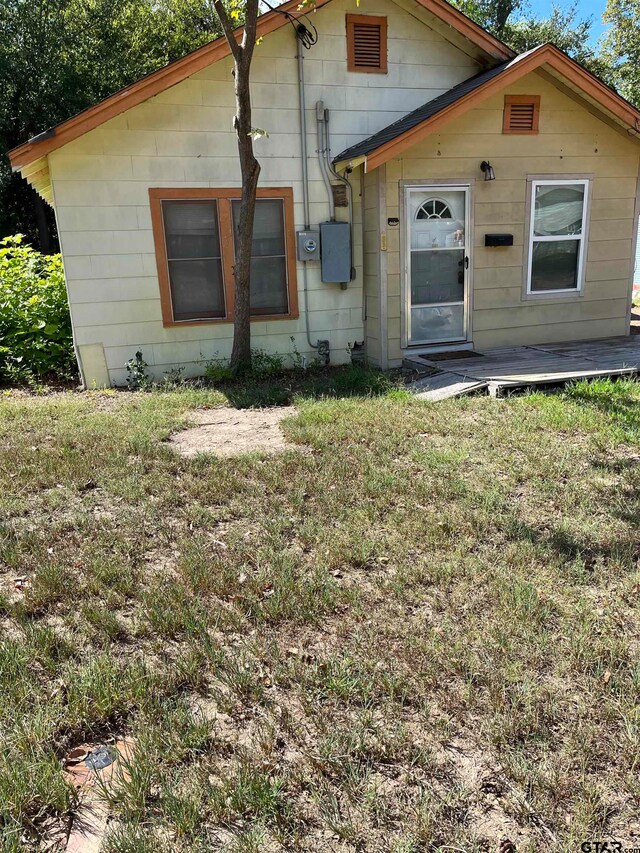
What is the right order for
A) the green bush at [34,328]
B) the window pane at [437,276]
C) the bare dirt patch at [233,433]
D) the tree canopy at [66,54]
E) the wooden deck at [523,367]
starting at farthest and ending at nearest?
the tree canopy at [66,54] < the green bush at [34,328] < the window pane at [437,276] < the wooden deck at [523,367] < the bare dirt patch at [233,433]

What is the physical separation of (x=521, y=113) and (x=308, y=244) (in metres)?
3.22

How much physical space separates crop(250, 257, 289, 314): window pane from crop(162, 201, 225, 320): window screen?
0.45 m

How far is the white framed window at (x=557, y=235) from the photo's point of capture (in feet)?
28.6

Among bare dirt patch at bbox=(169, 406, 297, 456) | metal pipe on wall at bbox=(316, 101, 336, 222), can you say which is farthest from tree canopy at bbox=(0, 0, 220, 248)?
bare dirt patch at bbox=(169, 406, 297, 456)

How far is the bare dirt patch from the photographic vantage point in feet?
18.0

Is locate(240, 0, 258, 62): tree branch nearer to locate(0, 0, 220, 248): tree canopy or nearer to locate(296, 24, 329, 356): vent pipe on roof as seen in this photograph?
locate(296, 24, 329, 356): vent pipe on roof

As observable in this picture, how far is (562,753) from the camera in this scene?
2.19m

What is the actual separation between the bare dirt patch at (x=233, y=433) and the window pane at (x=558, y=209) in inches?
182

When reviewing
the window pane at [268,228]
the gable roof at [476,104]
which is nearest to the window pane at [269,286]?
the window pane at [268,228]

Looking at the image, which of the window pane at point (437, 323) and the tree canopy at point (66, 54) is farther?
the tree canopy at point (66, 54)

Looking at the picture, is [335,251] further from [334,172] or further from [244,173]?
[244,173]

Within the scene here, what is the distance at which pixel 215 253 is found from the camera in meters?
8.23

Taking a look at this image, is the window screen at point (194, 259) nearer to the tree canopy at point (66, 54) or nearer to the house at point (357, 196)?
the house at point (357, 196)

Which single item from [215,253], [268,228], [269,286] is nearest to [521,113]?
[268,228]
